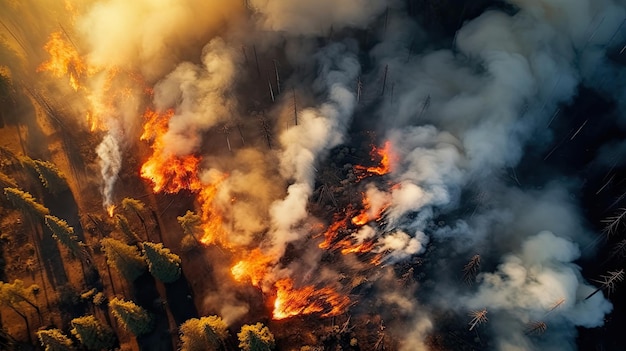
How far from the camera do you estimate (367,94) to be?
86375 millimetres

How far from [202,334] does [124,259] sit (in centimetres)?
1753

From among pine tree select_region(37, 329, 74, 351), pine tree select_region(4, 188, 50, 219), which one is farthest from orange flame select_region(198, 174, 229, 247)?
pine tree select_region(4, 188, 50, 219)

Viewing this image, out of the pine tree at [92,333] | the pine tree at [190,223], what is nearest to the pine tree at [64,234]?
the pine tree at [92,333]

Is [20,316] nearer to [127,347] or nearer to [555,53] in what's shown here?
[127,347]

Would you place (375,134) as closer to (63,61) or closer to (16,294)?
(16,294)

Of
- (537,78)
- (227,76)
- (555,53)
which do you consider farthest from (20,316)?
(555,53)

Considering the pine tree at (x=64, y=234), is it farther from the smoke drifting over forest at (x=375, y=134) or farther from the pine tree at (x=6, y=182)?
the pine tree at (x=6, y=182)

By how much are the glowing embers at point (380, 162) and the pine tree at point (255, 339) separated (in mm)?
31918

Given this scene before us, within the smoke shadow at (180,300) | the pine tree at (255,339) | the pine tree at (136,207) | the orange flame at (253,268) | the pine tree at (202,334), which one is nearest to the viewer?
the pine tree at (255,339)

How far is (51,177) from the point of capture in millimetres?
72000

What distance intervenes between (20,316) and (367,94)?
72790mm

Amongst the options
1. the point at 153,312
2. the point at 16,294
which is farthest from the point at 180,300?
the point at 16,294

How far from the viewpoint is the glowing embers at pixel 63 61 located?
297ft

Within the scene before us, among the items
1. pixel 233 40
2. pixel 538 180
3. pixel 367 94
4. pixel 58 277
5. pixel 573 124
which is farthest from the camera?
pixel 233 40
